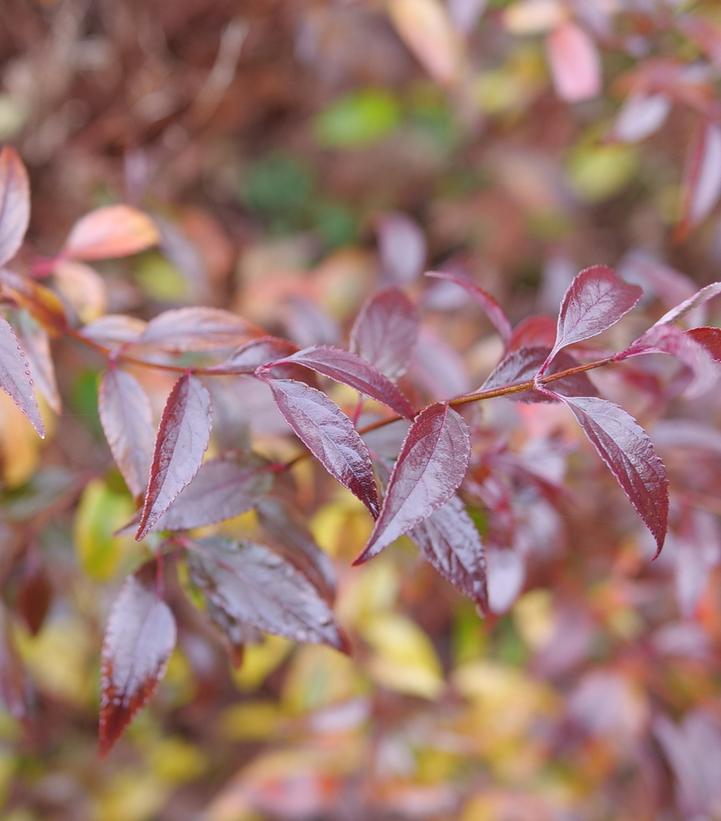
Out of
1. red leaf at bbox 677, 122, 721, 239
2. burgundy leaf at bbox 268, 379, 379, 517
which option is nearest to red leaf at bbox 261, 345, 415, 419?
burgundy leaf at bbox 268, 379, 379, 517

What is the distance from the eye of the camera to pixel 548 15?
1.00 m

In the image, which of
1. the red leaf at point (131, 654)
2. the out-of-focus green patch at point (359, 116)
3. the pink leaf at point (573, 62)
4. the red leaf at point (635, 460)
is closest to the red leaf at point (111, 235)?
the red leaf at point (131, 654)

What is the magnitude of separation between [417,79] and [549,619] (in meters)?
1.11

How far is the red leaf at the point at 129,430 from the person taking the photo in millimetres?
552

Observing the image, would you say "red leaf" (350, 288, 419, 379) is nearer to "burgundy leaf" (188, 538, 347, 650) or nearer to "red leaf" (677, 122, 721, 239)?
"burgundy leaf" (188, 538, 347, 650)

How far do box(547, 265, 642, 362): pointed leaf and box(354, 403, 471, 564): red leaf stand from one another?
7cm

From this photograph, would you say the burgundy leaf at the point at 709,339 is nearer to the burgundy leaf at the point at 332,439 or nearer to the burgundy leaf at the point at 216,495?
the burgundy leaf at the point at 332,439

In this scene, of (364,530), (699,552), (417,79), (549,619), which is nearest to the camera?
(699,552)

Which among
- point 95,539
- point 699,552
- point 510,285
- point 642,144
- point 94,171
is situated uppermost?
point 94,171

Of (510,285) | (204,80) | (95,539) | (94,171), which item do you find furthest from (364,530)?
(510,285)

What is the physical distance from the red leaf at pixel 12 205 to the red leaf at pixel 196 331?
0.10 meters

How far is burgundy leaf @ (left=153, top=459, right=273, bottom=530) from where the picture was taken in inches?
22.3

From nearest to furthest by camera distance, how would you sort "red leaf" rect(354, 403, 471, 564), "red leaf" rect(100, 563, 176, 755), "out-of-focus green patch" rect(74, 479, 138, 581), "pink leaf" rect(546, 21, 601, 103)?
"red leaf" rect(354, 403, 471, 564), "red leaf" rect(100, 563, 176, 755), "out-of-focus green patch" rect(74, 479, 138, 581), "pink leaf" rect(546, 21, 601, 103)

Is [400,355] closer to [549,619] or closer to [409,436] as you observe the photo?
[409,436]
